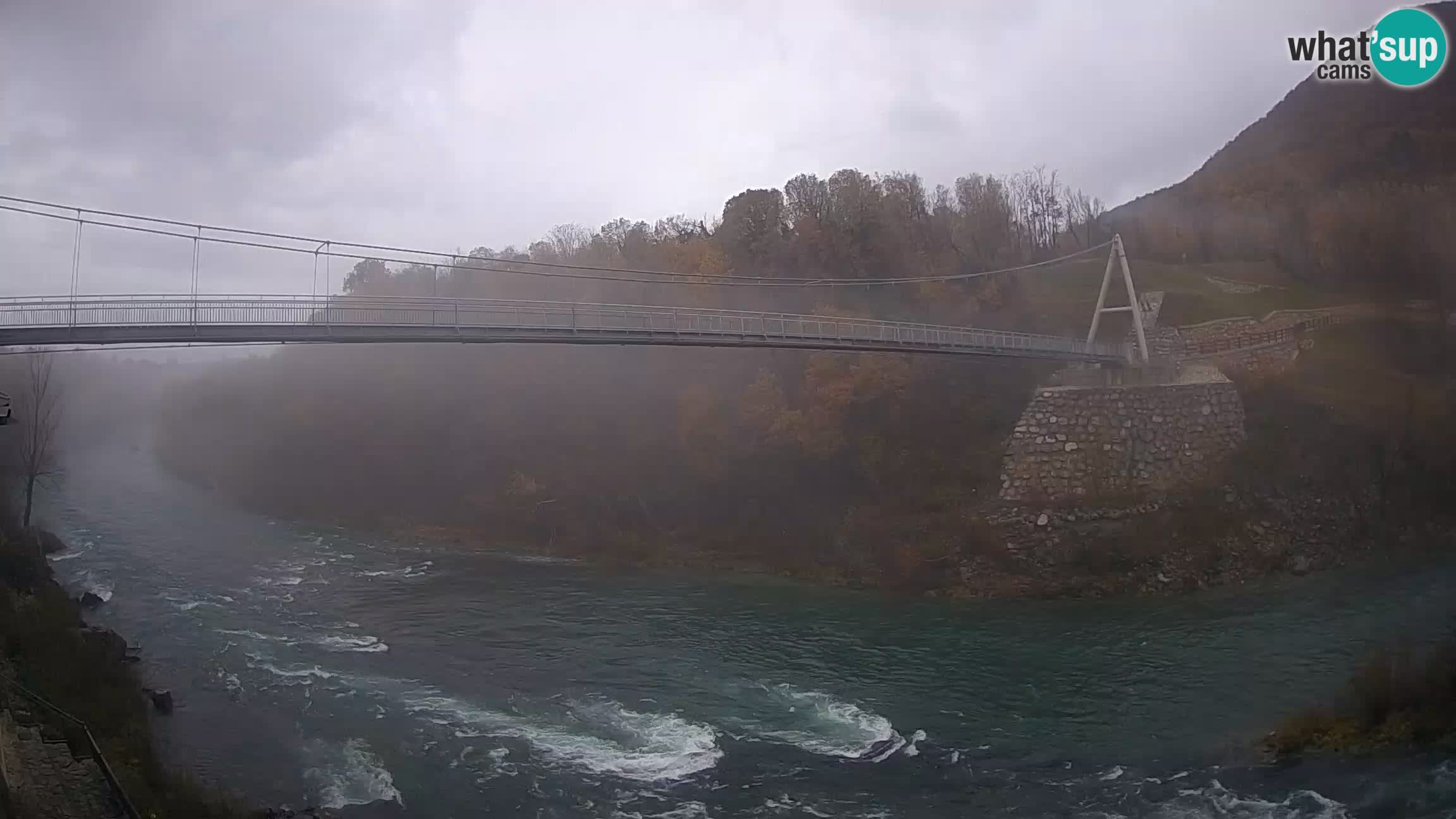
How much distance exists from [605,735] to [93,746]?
573 centimetres

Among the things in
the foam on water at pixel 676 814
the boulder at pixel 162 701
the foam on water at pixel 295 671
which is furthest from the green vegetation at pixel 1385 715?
the boulder at pixel 162 701

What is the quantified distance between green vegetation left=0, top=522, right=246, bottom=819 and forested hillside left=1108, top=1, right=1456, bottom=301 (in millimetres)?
29021

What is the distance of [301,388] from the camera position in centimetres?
4112

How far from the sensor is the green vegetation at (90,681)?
9070 mm

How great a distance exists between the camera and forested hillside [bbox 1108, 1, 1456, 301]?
2242 centimetres

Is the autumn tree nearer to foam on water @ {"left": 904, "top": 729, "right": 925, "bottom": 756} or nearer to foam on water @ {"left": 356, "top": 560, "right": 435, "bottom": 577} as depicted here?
foam on water @ {"left": 356, "top": 560, "right": 435, "bottom": 577}

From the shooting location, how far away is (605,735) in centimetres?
1141

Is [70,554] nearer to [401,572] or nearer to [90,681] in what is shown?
[401,572]

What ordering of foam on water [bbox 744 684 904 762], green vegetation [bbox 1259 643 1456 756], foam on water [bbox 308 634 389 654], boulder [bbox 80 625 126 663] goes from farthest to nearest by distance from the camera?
1. foam on water [bbox 308 634 389 654]
2. boulder [bbox 80 625 126 663]
3. foam on water [bbox 744 684 904 762]
4. green vegetation [bbox 1259 643 1456 756]

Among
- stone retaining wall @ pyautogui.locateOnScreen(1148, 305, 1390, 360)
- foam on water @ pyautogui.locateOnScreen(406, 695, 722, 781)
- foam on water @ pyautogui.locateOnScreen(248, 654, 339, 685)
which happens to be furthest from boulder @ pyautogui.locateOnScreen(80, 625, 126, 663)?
stone retaining wall @ pyautogui.locateOnScreen(1148, 305, 1390, 360)

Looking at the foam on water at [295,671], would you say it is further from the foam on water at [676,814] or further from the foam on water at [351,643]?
the foam on water at [676,814]

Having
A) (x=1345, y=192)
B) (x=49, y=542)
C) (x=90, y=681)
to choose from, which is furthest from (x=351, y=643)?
(x=1345, y=192)

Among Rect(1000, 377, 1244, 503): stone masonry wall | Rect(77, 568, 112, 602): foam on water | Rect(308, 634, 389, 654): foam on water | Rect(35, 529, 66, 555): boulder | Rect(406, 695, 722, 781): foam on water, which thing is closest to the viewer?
Rect(406, 695, 722, 781): foam on water

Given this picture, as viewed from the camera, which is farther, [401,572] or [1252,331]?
[1252,331]
